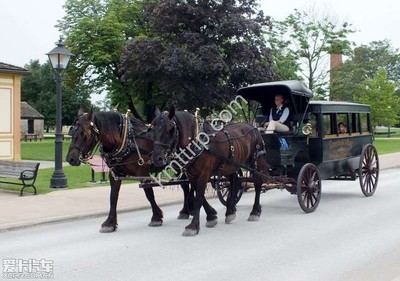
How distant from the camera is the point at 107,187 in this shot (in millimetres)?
14430

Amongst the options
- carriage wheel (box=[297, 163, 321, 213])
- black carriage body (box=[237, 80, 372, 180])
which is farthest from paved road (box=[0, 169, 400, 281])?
black carriage body (box=[237, 80, 372, 180])

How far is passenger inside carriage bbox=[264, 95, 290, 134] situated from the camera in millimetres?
10758

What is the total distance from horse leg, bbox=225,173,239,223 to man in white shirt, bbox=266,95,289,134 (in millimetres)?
1451

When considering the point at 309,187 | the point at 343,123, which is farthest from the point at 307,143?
the point at 343,123

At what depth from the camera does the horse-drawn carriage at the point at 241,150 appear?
824 cm

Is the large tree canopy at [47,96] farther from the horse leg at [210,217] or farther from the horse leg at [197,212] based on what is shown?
the horse leg at [197,212]

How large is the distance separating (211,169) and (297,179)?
2442mm

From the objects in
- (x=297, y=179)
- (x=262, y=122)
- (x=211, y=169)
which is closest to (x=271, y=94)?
(x=262, y=122)

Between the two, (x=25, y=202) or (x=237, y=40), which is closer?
(x=25, y=202)

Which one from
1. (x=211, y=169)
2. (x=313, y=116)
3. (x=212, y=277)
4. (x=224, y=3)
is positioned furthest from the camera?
(x=224, y=3)

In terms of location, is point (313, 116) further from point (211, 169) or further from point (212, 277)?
point (212, 277)

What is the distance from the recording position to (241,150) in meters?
9.52

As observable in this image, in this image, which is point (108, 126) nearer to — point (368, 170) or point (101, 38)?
point (368, 170)

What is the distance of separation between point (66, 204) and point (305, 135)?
18.1ft
